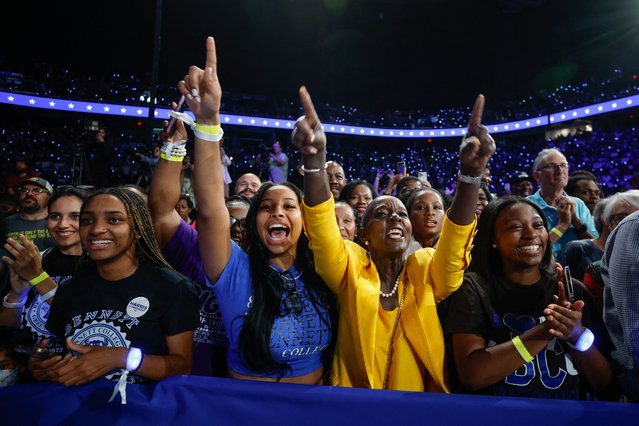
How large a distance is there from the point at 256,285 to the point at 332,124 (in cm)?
2044

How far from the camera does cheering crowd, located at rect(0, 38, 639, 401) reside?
5.29 feet

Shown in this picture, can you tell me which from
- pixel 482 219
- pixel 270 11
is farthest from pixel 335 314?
pixel 270 11

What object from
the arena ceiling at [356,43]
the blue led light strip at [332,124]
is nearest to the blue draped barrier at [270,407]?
the blue led light strip at [332,124]

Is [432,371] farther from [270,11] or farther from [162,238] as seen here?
[270,11]

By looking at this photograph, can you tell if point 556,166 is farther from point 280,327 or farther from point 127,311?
point 127,311

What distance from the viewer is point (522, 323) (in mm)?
A: 1806

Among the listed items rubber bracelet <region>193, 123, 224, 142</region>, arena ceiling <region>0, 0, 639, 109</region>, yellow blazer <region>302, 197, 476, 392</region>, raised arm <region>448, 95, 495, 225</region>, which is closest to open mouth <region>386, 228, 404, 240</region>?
yellow blazer <region>302, 197, 476, 392</region>

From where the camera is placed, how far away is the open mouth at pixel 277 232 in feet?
6.32

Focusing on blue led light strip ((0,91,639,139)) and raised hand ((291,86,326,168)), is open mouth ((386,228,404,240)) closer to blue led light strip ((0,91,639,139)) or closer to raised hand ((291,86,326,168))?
raised hand ((291,86,326,168))

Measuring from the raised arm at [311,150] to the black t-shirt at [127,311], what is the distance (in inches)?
25.4

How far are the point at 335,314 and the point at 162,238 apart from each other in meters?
0.96

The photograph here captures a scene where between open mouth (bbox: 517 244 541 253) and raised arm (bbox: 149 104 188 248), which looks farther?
raised arm (bbox: 149 104 188 248)

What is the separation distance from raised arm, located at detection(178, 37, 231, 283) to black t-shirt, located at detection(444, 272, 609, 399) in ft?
3.24

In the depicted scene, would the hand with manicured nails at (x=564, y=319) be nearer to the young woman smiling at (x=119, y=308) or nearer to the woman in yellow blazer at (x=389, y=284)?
the woman in yellow blazer at (x=389, y=284)
